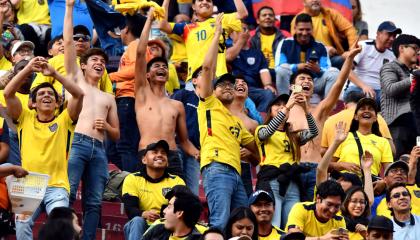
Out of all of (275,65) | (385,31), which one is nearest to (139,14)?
(275,65)

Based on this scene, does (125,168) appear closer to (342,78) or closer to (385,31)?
(342,78)

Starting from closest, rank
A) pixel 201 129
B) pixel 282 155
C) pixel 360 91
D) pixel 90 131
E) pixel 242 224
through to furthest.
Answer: pixel 242 224
pixel 90 131
pixel 201 129
pixel 282 155
pixel 360 91

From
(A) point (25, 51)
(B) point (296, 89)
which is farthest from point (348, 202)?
(A) point (25, 51)

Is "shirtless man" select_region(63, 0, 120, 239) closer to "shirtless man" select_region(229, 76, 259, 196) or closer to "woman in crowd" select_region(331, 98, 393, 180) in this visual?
"shirtless man" select_region(229, 76, 259, 196)

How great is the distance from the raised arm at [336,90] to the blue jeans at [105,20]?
2.82 metres

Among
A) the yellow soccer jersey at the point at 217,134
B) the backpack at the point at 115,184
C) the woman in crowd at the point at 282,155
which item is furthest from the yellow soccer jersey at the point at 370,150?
the backpack at the point at 115,184

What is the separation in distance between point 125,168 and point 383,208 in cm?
278

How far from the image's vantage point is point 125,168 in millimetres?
17703

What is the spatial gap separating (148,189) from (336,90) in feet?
9.59

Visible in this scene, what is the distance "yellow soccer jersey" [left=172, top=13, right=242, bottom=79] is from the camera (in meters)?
19.3

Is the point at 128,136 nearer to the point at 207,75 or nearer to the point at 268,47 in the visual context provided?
the point at 207,75

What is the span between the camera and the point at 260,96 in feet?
65.5

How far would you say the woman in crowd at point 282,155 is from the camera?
55.4 feet

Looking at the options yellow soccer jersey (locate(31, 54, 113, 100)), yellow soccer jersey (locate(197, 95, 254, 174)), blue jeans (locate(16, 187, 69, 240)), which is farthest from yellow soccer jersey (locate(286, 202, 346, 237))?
yellow soccer jersey (locate(31, 54, 113, 100))
